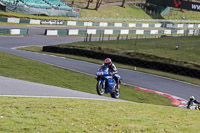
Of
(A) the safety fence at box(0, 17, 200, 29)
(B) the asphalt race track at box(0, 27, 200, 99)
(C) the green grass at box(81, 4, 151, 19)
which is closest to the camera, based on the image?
(B) the asphalt race track at box(0, 27, 200, 99)

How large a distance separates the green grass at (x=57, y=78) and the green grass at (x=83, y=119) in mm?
8659

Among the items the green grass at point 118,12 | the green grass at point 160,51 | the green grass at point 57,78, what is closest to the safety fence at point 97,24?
the green grass at point 118,12

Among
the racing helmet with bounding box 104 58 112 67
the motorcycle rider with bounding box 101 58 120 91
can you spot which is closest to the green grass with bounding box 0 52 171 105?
the motorcycle rider with bounding box 101 58 120 91

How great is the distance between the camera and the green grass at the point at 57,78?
67.5 ft

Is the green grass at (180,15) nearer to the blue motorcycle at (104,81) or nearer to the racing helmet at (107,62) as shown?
the blue motorcycle at (104,81)

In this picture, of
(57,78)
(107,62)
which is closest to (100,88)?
(107,62)

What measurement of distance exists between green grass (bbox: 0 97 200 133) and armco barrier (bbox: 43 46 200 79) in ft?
57.7

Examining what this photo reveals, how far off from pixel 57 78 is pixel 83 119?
1287cm

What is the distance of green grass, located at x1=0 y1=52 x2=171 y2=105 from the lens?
20.6 m

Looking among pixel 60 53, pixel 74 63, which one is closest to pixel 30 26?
pixel 60 53

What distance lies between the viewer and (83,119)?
9445 mm

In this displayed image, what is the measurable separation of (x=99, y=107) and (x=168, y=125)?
2.49 meters

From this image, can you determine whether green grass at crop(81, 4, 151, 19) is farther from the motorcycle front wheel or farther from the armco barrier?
the motorcycle front wheel

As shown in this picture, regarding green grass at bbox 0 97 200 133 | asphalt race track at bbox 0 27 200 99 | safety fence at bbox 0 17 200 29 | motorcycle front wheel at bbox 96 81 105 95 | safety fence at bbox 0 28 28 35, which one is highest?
safety fence at bbox 0 17 200 29
